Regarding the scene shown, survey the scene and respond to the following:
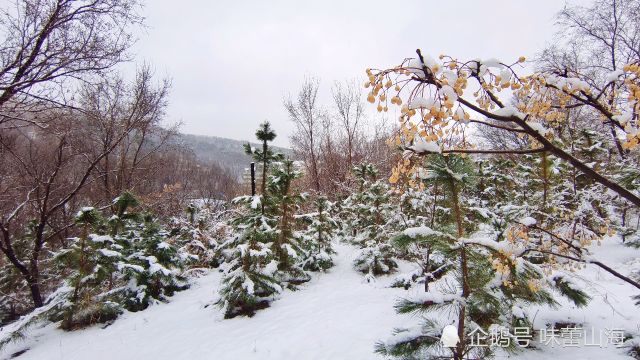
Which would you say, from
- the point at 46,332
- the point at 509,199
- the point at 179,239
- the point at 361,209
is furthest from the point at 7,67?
the point at 509,199

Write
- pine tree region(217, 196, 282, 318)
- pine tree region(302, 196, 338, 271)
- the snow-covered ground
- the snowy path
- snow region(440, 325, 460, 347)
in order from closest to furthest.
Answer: snow region(440, 325, 460, 347) → the snow-covered ground → the snowy path → pine tree region(217, 196, 282, 318) → pine tree region(302, 196, 338, 271)

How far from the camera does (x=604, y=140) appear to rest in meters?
10.1

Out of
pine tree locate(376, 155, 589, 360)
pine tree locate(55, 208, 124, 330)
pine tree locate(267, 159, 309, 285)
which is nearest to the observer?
pine tree locate(376, 155, 589, 360)

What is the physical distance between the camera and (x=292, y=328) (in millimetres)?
6453

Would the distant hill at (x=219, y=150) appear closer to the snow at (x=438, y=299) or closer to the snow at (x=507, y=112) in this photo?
the snow at (x=438, y=299)

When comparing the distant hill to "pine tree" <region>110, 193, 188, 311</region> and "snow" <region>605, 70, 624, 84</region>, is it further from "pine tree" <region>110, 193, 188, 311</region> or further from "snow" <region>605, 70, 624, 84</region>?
"snow" <region>605, 70, 624, 84</region>

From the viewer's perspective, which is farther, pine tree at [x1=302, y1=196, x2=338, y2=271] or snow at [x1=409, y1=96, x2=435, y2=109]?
pine tree at [x1=302, y1=196, x2=338, y2=271]

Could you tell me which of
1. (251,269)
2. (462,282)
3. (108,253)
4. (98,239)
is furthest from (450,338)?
(98,239)

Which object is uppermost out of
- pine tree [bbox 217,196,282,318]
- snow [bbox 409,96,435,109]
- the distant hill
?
the distant hill

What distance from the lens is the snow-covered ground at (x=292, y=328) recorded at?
198 inches

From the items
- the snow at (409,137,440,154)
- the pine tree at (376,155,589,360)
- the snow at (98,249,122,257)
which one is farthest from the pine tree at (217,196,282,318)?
the snow at (409,137,440,154)

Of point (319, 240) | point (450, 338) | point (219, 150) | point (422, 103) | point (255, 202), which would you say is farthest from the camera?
point (219, 150)

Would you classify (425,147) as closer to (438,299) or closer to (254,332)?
(438,299)

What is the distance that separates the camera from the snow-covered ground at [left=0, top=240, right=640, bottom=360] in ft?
16.5
